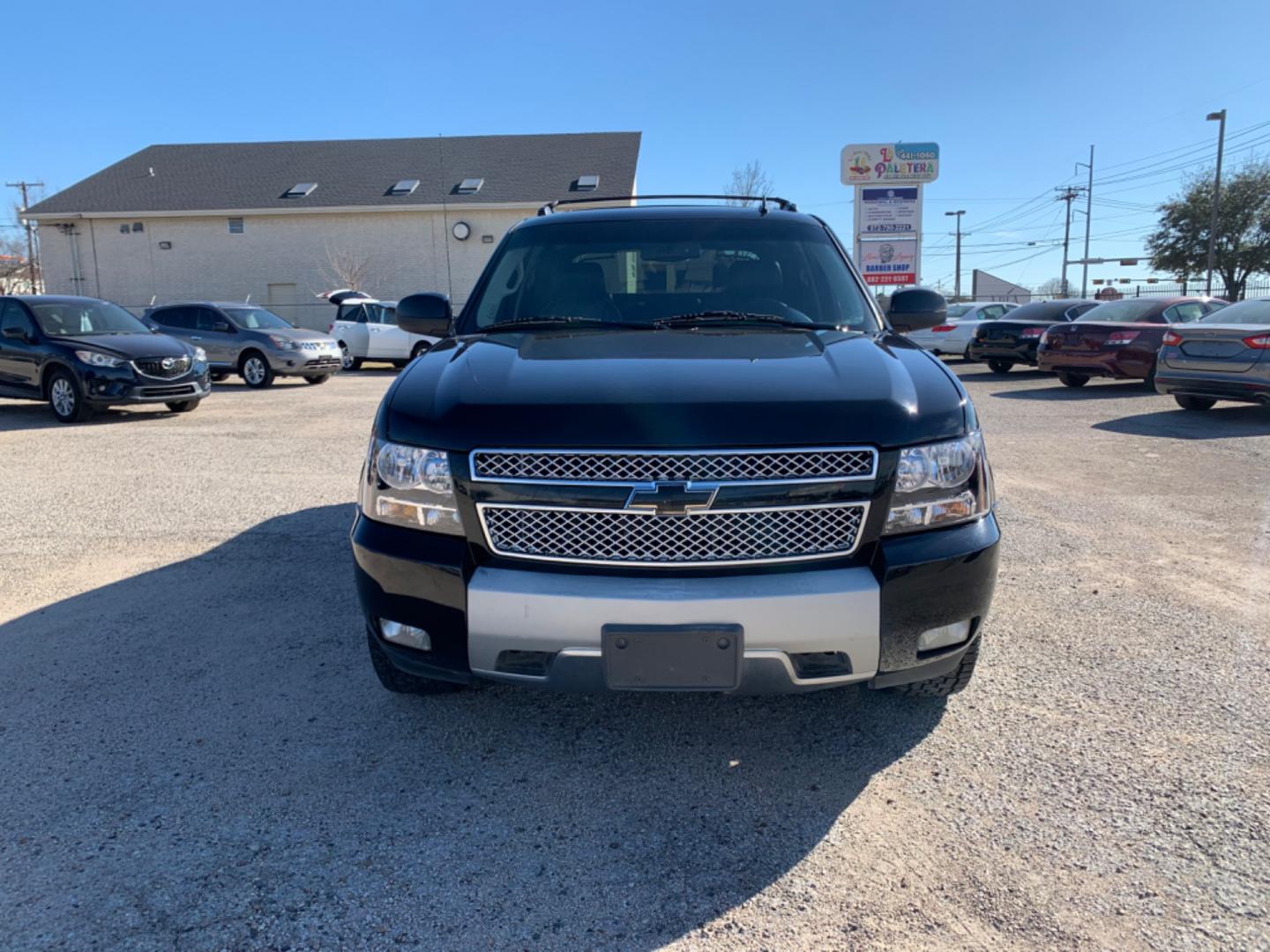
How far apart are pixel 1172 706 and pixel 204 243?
122 ft

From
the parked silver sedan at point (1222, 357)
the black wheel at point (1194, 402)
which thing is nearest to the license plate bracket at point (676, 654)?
the parked silver sedan at point (1222, 357)

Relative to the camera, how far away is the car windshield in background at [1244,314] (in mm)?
10164

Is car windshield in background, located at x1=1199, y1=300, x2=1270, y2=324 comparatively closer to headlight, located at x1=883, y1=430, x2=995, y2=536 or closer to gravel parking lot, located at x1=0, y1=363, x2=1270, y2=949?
gravel parking lot, located at x1=0, y1=363, x2=1270, y2=949

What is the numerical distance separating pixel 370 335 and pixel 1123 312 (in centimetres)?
1579

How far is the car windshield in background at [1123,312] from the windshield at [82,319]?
581 inches

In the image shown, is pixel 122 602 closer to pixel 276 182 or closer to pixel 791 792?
pixel 791 792

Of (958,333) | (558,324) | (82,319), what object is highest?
(82,319)

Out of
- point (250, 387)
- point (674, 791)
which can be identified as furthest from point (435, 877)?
point (250, 387)

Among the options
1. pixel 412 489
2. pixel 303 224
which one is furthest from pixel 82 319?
pixel 303 224

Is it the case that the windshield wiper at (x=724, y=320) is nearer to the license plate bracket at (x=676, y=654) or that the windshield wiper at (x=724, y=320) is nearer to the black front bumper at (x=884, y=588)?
the black front bumper at (x=884, y=588)

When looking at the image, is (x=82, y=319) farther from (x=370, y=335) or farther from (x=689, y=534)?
(x=689, y=534)

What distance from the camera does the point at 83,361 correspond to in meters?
10.8

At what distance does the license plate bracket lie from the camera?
2352 mm

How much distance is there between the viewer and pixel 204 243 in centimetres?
3362
